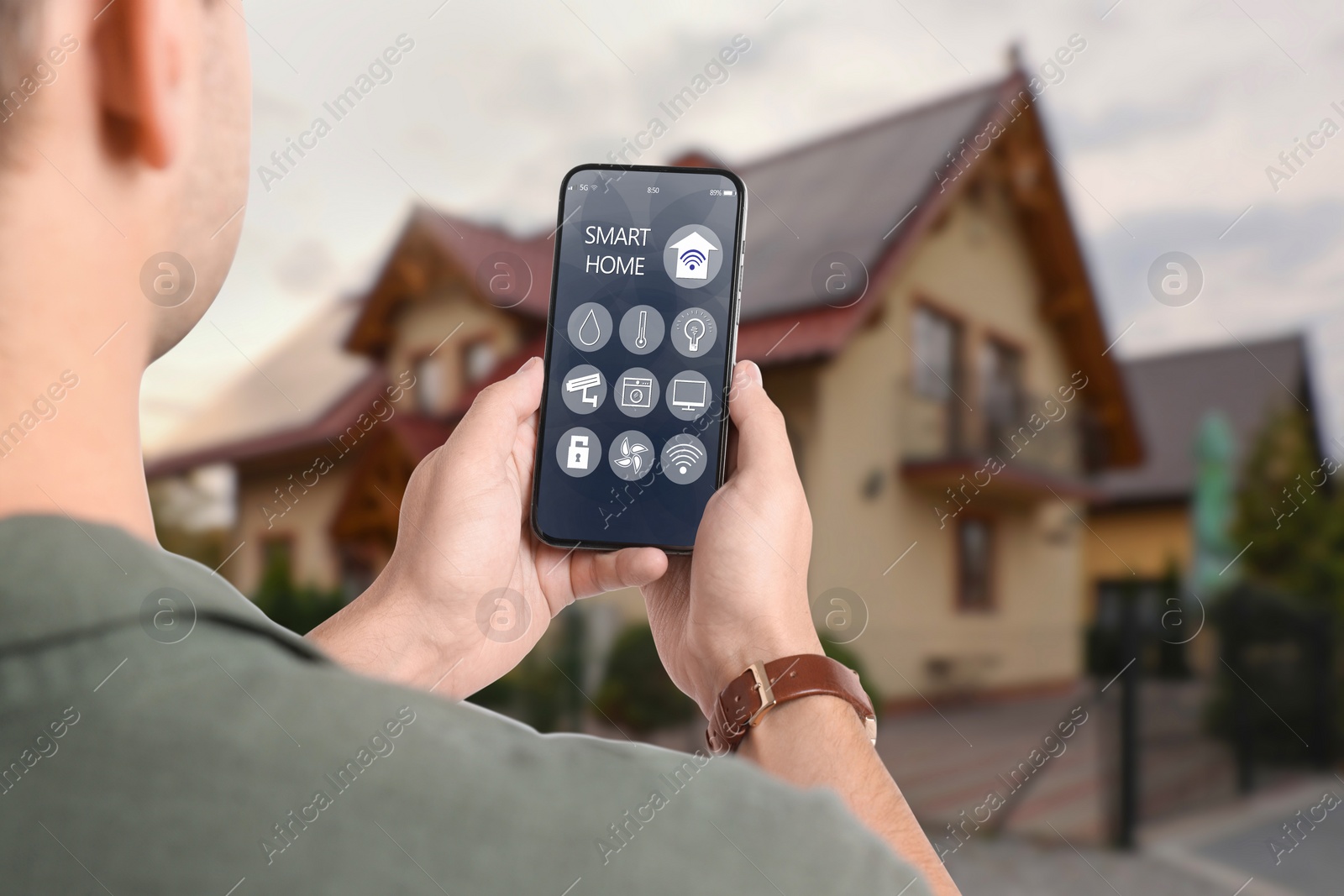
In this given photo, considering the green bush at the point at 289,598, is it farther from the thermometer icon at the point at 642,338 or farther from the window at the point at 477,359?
the thermometer icon at the point at 642,338

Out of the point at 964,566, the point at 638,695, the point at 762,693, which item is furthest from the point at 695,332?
the point at 964,566

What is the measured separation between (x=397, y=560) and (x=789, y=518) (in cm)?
40

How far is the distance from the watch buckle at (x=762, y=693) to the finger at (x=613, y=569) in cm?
22

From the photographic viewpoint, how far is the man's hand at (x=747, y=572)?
756 mm

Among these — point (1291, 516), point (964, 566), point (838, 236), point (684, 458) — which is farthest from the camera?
point (964, 566)

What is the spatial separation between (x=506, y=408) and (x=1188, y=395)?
15375 millimetres

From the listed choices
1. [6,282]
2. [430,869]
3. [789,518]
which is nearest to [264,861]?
[430,869]

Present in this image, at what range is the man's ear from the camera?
435 mm

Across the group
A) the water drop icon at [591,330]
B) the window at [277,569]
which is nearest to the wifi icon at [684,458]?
the water drop icon at [591,330]

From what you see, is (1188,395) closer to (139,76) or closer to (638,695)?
(638,695)

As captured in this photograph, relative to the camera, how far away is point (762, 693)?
650 millimetres

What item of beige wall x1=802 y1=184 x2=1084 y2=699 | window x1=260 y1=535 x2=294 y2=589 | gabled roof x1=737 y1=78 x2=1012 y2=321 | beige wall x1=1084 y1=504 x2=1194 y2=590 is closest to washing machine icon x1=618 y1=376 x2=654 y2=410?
gabled roof x1=737 y1=78 x2=1012 y2=321

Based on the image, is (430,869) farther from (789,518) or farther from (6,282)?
(789,518)

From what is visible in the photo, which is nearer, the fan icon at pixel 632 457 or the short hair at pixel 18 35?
the short hair at pixel 18 35
